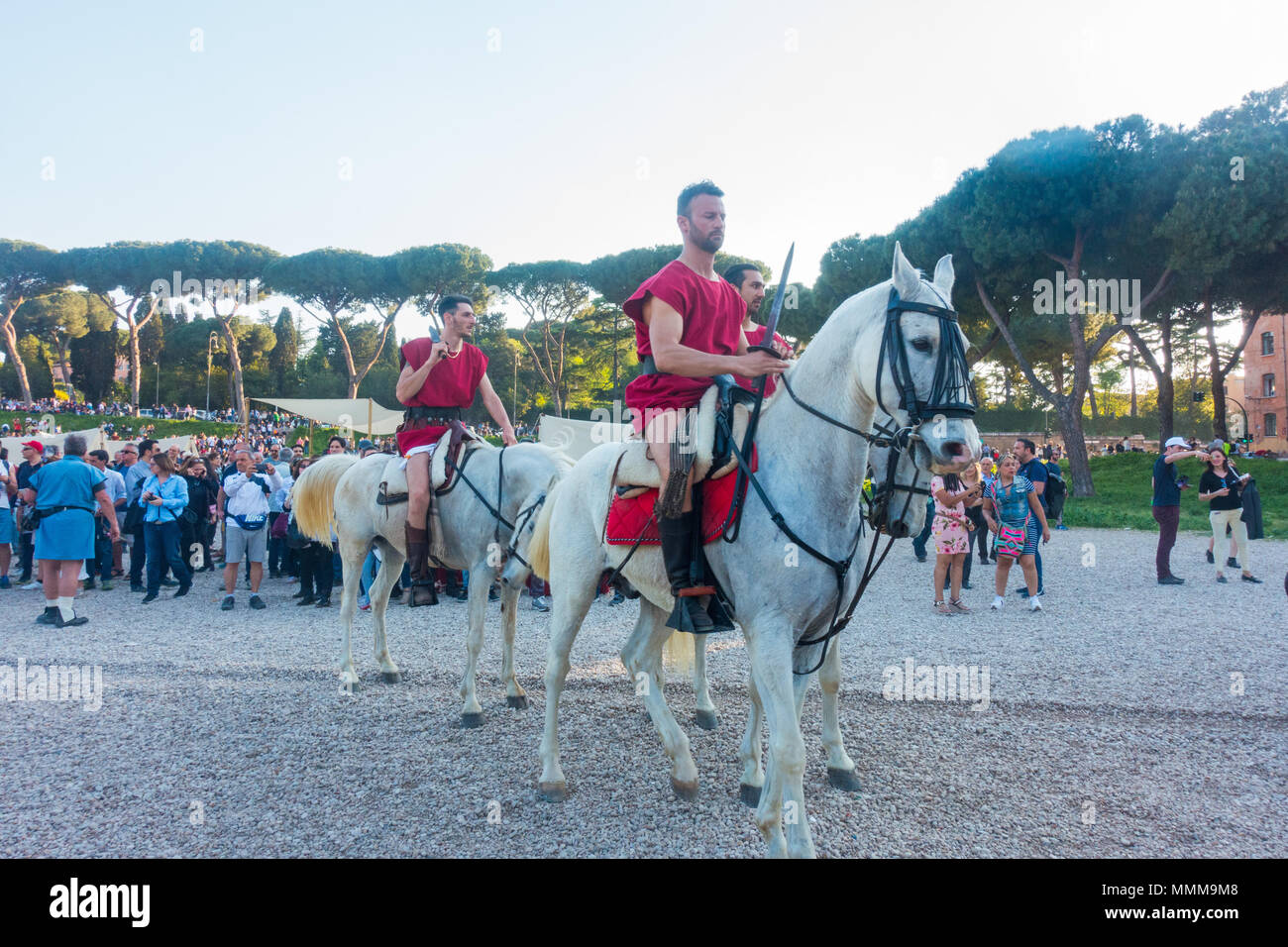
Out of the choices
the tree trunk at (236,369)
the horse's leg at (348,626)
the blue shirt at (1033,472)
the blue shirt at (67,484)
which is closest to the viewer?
the horse's leg at (348,626)

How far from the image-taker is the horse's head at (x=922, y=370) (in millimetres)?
2773

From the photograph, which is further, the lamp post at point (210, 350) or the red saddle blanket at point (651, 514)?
the lamp post at point (210, 350)

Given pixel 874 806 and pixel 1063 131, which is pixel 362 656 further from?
pixel 1063 131

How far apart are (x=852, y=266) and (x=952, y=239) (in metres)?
4.81

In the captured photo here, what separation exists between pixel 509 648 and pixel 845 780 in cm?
296

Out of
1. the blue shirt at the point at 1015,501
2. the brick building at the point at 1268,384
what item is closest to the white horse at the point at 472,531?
the blue shirt at the point at 1015,501

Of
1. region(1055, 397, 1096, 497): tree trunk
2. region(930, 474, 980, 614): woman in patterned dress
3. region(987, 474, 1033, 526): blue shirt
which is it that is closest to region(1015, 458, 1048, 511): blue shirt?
region(987, 474, 1033, 526): blue shirt

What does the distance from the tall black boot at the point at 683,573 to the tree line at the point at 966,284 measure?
137cm

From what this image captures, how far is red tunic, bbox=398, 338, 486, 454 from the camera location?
6.47m

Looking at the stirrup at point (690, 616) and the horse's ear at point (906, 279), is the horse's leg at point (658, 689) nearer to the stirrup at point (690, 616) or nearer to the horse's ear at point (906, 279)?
the stirrup at point (690, 616)

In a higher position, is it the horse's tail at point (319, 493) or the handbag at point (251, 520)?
the horse's tail at point (319, 493)

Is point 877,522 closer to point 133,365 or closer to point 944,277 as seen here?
point 944,277

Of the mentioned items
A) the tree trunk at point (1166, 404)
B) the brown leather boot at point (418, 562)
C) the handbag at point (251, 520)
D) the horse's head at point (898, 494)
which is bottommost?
the handbag at point (251, 520)

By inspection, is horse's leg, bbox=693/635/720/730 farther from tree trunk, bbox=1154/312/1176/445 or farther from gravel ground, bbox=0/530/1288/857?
tree trunk, bbox=1154/312/1176/445
